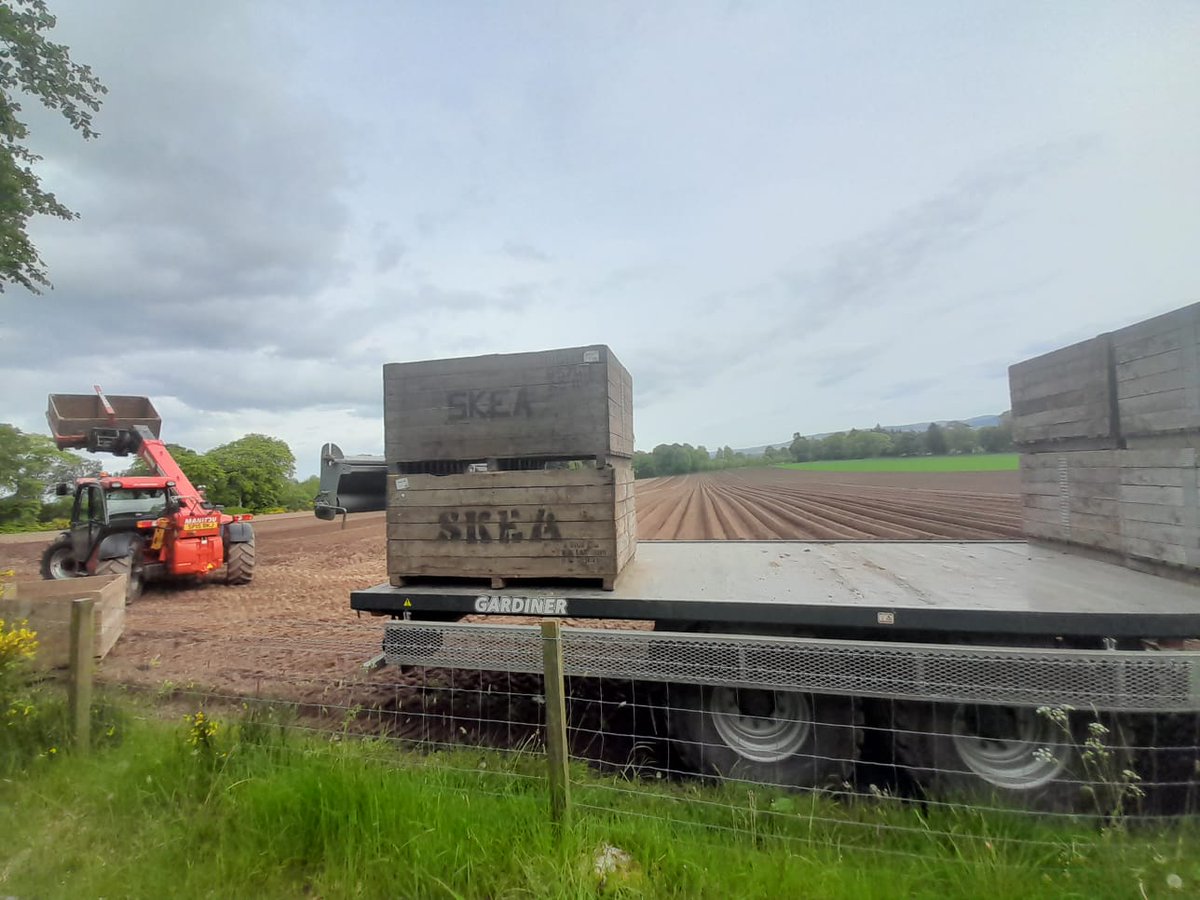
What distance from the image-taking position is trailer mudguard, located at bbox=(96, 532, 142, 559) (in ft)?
29.1

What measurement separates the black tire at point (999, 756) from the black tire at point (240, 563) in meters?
11.8

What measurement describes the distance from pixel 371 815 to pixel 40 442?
187ft

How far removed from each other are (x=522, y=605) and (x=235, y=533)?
399 inches

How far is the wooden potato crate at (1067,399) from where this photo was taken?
3584 millimetres


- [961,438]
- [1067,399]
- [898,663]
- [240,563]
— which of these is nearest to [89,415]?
[240,563]

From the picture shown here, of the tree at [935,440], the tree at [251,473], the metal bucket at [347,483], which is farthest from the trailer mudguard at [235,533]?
the tree at [935,440]

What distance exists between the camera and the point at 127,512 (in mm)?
9516

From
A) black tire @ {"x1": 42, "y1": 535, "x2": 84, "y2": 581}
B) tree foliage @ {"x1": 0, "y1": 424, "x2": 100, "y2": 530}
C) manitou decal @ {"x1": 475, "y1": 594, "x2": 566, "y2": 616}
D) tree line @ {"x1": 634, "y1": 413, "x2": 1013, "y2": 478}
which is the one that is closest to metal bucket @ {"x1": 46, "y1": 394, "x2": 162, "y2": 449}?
black tire @ {"x1": 42, "y1": 535, "x2": 84, "y2": 581}

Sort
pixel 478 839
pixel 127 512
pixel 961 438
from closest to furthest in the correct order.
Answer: pixel 478 839, pixel 127 512, pixel 961 438

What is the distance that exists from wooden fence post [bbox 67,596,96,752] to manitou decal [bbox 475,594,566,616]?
2492mm

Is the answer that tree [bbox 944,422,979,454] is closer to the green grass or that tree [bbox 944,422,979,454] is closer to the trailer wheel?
the trailer wheel

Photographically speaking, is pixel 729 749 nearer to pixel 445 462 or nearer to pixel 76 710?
pixel 445 462

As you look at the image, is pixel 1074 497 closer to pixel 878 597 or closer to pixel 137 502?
pixel 878 597

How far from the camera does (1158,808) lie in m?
2.71
